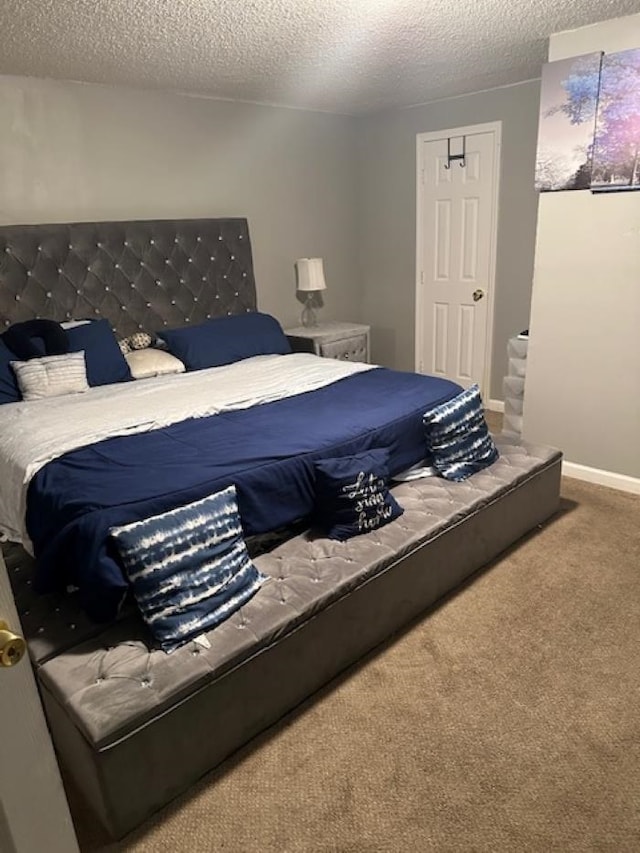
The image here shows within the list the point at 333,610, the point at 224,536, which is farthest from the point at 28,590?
the point at 333,610

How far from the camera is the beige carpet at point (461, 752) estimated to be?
161 centimetres

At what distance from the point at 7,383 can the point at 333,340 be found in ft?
7.82

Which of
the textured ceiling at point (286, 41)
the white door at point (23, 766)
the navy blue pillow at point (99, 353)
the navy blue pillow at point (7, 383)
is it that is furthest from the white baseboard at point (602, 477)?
the white door at point (23, 766)

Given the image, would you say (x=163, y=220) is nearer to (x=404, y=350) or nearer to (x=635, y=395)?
(x=404, y=350)

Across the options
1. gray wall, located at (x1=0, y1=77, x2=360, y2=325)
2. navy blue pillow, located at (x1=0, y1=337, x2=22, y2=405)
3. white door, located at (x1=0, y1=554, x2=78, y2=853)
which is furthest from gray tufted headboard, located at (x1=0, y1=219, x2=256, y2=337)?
white door, located at (x1=0, y1=554, x2=78, y2=853)

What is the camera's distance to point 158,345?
4.07 metres

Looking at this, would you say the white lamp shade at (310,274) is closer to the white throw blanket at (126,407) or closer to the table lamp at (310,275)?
the table lamp at (310,275)

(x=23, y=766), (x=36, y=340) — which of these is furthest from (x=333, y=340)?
(x=23, y=766)

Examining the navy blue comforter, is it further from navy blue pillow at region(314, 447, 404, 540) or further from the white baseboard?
the white baseboard

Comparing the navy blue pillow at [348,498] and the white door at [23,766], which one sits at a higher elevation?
the white door at [23,766]

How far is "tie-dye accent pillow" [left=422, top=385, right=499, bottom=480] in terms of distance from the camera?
2.88 m

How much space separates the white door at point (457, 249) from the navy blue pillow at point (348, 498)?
273cm

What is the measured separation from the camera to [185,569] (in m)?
1.89

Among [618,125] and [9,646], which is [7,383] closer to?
[9,646]
